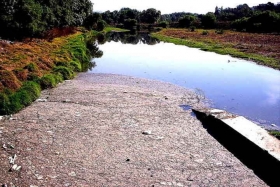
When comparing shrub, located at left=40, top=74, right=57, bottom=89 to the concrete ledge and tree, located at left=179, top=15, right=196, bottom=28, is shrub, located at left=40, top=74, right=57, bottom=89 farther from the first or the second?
tree, located at left=179, top=15, right=196, bottom=28

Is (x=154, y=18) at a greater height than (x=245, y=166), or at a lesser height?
greater

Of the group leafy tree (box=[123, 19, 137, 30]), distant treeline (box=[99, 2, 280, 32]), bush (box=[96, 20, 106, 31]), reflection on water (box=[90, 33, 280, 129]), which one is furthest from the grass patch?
leafy tree (box=[123, 19, 137, 30])

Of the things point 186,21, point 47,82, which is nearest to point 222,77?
point 47,82

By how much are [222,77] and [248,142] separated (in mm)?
15723

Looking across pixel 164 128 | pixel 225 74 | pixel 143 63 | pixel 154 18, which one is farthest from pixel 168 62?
pixel 154 18

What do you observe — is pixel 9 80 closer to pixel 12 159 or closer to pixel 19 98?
pixel 19 98

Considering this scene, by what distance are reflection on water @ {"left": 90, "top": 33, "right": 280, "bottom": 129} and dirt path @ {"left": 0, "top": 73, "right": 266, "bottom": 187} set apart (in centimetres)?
335

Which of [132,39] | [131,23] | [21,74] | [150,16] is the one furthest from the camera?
[150,16]

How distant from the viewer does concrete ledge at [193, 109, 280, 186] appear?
8.97m

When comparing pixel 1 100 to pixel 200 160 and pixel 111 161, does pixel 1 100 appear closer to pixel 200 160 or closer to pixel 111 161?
pixel 111 161

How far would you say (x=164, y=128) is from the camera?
11.9 meters

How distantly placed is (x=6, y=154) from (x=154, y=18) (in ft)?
480

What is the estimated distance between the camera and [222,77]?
25.4 metres

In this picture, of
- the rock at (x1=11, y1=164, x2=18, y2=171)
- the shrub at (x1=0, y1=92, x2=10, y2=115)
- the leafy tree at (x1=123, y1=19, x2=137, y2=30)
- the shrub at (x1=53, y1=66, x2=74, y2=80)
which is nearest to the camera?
the rock at (x1=11, y1=164, x2=18, y2=171)
